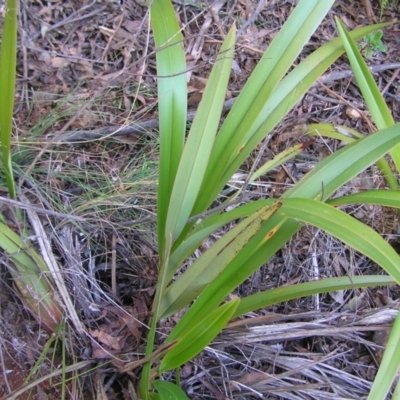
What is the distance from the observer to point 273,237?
708 mm

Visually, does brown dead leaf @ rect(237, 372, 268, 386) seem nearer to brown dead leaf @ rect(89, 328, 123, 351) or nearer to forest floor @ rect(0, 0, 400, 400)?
forest floor @ rect(0, 0, 400, 400)

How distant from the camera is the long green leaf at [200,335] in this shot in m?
0.58

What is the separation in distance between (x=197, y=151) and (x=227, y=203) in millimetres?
118

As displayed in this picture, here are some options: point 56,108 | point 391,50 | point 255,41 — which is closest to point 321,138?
point 255,41

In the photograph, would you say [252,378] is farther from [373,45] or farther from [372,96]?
[373,45]

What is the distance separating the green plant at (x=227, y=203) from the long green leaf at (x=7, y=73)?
244 mm

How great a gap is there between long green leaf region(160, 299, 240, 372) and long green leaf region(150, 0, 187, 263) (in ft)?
0.64

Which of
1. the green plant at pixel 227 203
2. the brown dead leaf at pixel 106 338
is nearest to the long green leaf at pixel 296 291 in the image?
the green plant at pixel 227 203

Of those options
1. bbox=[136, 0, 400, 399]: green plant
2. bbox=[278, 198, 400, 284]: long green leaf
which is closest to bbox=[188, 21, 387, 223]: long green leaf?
bbox=[136, 0, 400, 399]: green plant

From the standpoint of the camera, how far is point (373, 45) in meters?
1.33

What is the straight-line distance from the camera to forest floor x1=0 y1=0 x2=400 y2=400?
848 mm

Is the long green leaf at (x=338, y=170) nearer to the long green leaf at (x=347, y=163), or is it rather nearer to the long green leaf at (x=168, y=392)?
the long green leaf at (x=347, y=163)

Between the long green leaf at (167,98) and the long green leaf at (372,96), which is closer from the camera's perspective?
the long green leaf at (167,98)

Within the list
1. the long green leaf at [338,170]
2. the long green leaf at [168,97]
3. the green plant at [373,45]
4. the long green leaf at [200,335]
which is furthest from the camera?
the green plant at [373,45]
